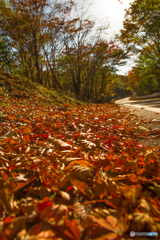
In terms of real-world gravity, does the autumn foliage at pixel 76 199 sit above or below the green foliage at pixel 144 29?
below

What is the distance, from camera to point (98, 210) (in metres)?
0.70

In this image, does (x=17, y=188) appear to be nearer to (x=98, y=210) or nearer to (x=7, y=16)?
(x=98, y=210)

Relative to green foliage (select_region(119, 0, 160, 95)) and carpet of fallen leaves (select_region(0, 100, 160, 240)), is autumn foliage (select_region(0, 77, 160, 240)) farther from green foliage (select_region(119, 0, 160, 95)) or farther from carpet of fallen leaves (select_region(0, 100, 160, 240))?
green foliage (select_region(119, 0, 160, 95))

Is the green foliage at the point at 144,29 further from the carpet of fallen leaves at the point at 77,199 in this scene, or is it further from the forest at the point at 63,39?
the carpet of fallen leaves at the point at 77,199

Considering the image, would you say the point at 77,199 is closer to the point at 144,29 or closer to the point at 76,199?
the point at 76,199

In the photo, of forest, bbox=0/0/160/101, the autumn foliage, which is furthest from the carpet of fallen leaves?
forest, bbox=0/0/160/101

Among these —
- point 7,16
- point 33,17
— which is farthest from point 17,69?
point 33,17

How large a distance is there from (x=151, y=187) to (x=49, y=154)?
91 cm

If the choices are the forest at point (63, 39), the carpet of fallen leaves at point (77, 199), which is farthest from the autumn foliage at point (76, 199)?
the forest at point (63, 39)

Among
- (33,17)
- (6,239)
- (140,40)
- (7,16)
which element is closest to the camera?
(6,239)

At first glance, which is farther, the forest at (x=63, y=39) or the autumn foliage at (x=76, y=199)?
the forest at (x=63, y=39)

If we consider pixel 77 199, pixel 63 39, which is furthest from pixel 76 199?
pixel 63 39

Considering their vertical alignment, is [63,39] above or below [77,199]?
above

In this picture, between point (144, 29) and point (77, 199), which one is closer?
point (77, 199)
